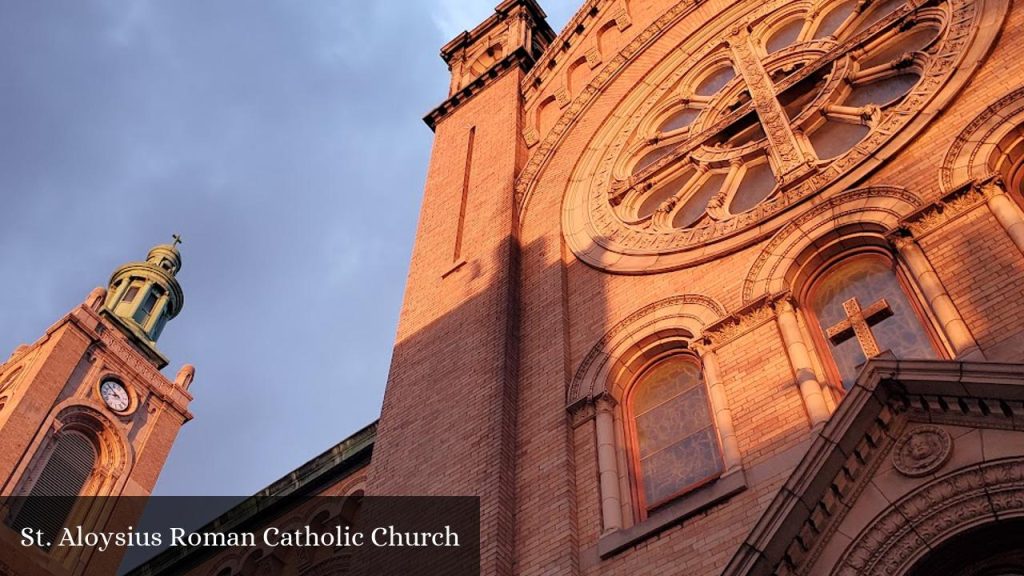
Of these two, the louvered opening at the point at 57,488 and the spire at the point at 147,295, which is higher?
the spire at the point at 147,295

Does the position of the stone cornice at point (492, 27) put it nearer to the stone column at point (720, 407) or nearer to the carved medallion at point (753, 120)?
the carved medallion at point (753, 120)

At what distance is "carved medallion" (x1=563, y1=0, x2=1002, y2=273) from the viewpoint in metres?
11.9

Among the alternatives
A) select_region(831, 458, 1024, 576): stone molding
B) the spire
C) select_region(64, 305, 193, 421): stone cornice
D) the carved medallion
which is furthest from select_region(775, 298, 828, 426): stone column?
the spire

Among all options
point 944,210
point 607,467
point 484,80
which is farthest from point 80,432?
point 944,210

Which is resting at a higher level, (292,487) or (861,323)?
(292,487)

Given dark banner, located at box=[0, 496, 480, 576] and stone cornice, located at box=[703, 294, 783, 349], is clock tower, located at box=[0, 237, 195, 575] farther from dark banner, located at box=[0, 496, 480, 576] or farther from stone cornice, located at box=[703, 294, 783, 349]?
stone cornice, located at box=[703, 294, 783, 349]

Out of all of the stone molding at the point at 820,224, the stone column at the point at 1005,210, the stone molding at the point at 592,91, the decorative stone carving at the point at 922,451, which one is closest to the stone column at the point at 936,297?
the stone molding at the point at 820,224

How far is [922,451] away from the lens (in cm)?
759

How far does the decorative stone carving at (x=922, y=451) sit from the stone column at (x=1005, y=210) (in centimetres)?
226

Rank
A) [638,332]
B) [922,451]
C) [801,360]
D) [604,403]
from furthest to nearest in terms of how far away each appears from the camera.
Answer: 1. [638,332]
2. [604,403]
3. [801,360]
4. [922,451]

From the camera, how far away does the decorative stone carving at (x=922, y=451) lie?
7480mm

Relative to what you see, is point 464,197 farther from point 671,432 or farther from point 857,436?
point 857,436

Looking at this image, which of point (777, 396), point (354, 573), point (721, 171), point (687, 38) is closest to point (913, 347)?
point (777, 396)

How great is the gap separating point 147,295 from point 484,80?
2877 centimetres
